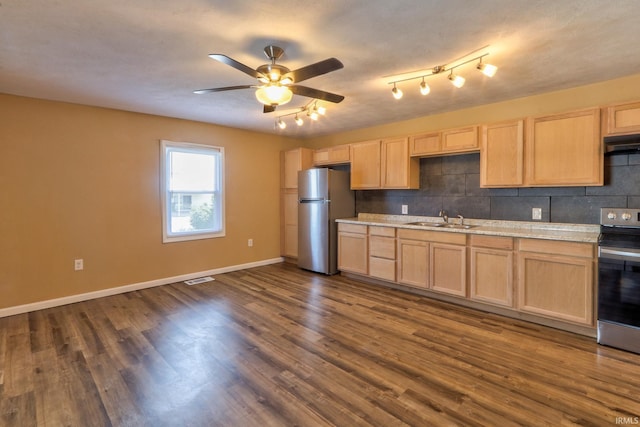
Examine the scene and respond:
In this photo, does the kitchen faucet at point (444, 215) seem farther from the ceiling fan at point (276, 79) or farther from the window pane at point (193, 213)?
the window pane at point (193, 213)

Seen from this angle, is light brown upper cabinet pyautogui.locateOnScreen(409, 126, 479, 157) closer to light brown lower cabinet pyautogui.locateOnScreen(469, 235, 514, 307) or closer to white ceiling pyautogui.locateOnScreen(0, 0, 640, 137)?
white ceiling pyautogui.locateOnScreen(0, 0, 640, 137)

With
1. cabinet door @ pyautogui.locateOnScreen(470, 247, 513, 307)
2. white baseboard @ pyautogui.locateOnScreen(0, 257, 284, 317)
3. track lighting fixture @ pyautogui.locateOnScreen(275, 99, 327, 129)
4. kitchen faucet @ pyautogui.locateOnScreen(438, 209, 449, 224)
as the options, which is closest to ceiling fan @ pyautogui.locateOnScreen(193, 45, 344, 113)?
track lighting fixture @ pyautogui.locateOnScreen(275, 99, 327, 129)

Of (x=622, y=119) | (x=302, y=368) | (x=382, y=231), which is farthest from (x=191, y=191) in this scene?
(x=622, y=119)

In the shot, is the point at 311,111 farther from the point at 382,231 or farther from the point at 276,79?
the point at 382,231

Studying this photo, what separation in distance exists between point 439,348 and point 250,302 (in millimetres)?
2157

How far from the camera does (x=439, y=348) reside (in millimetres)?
2590

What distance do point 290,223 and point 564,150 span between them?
13.4 feet

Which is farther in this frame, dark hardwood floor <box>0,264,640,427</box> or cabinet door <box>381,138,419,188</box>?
cabinet door <box>381,138,419,188</box>

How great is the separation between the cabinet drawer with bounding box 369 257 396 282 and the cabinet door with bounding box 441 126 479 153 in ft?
5.36

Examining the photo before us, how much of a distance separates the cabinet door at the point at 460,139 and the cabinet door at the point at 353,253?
1642mm

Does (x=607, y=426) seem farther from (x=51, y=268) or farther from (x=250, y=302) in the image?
(x=51, y=268)

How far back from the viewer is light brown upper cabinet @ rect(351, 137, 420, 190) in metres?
4.30

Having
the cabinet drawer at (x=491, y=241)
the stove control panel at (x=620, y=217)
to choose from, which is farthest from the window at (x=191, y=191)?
the stove control panel at (x=620, y=217)

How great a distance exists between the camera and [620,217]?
9.60 ft
